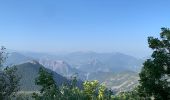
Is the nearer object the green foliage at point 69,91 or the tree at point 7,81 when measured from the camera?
the green foliage at point 69,91

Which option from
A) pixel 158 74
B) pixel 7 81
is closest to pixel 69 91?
pixel 7 81

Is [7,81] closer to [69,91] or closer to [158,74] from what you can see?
[69,91]

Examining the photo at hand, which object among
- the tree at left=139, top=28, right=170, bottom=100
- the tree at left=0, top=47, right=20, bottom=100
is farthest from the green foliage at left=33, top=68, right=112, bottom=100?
the tree at left=139, top=28, right=170, bottom=100

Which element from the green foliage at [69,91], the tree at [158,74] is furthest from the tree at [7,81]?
the tree at [158,74]

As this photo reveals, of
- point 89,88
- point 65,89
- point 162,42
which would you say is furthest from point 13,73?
point 162,42

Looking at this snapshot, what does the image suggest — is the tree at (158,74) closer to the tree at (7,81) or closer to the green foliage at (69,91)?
the green foliage at (69,91)

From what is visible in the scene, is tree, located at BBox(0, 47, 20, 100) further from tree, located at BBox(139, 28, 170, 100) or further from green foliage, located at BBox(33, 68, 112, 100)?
tree, located at BBox(139, 28, 170, 100)
